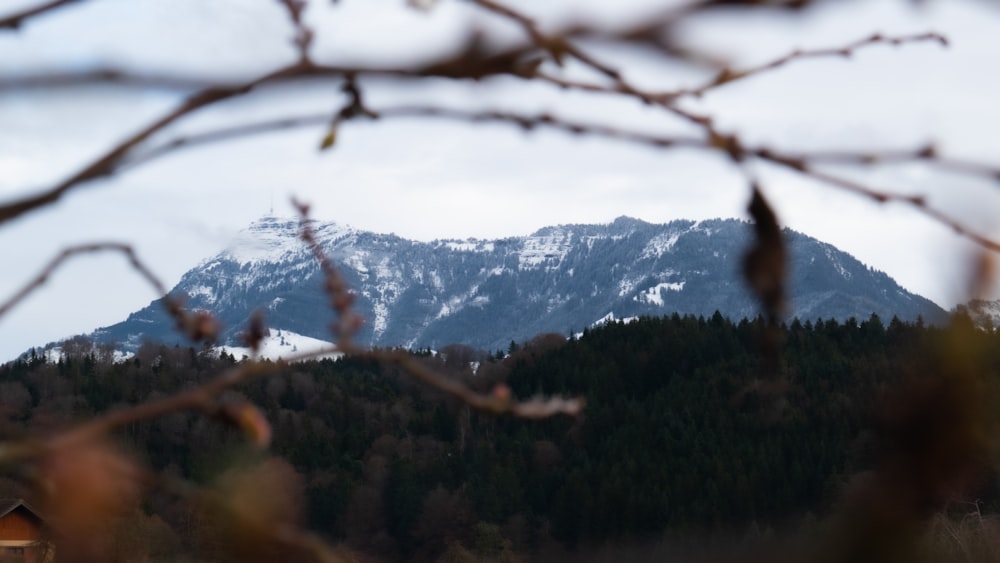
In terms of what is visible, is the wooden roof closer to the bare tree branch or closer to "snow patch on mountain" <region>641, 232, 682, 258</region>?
the bare tree branch

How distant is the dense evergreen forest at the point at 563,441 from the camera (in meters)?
36.6

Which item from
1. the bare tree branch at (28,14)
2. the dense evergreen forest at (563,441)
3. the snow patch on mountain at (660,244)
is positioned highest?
the snow patch on mountain at (660,244)

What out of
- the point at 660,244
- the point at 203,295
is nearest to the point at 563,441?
the point at 203,295

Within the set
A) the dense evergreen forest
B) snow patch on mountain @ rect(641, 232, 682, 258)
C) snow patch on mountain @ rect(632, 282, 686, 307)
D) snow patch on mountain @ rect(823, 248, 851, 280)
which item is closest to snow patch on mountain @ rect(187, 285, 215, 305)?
the dense evergreen forest

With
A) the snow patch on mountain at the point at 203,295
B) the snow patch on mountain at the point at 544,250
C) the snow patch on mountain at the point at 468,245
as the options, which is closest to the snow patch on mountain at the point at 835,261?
the snow patch on mountain at the point at 544,250

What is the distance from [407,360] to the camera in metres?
0.66

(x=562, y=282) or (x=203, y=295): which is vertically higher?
(x=562, y=282)

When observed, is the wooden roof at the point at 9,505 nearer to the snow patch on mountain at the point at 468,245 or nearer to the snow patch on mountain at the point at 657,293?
the snow patch on mountain at the point at 657,293

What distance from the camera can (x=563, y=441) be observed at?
148ft

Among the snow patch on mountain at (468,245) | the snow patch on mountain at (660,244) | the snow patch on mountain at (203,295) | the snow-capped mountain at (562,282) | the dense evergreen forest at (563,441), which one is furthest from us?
the snow patch on mountain at (468,245)

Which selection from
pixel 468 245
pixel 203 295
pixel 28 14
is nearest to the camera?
pixel 28 14

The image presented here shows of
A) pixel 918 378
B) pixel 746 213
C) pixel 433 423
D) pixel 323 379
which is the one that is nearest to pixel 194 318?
pixel 746 213

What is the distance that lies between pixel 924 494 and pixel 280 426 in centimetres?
4462

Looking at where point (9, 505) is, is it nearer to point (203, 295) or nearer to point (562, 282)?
point (203, 295)
